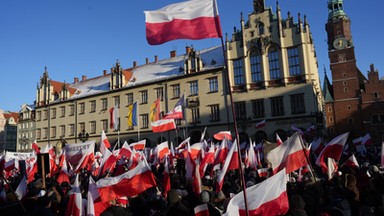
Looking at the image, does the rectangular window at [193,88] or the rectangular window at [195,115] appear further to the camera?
the rectangular window at [193,88]

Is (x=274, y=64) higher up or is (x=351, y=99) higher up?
(x=274, y=64)

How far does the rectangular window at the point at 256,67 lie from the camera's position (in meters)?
34.9

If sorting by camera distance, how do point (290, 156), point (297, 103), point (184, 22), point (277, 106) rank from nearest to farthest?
point (184, 22)
point (290, 156)
point (297, 103)
point (277, 106)

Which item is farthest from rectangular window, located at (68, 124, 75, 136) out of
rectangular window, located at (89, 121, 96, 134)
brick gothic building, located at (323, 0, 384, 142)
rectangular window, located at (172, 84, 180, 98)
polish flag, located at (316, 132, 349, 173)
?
polish flag, located at (316, 132, 349, 173)

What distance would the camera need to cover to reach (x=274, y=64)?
112 feet

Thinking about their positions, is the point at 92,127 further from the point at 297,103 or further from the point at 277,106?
the point at 297,103

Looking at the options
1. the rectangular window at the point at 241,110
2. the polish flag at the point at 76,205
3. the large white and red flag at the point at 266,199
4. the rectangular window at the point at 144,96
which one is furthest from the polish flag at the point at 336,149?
the rectangular window at the point at 144,96

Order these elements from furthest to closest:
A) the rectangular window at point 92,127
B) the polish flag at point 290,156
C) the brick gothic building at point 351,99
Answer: the brick gothic building at point 351,99, the rectangular window at point 92,127, the polish flag at point 290,156

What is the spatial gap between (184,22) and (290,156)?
411 centimetres

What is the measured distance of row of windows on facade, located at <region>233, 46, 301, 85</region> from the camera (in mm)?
33188

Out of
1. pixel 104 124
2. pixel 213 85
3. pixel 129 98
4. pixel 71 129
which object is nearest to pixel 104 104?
pixel 104 124

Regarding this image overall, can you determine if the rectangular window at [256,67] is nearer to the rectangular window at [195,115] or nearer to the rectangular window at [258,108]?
the rectangular window at [258,108]

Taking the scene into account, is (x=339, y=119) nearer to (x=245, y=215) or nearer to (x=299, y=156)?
(x=299, y=156)

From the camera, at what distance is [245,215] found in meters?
4.61
